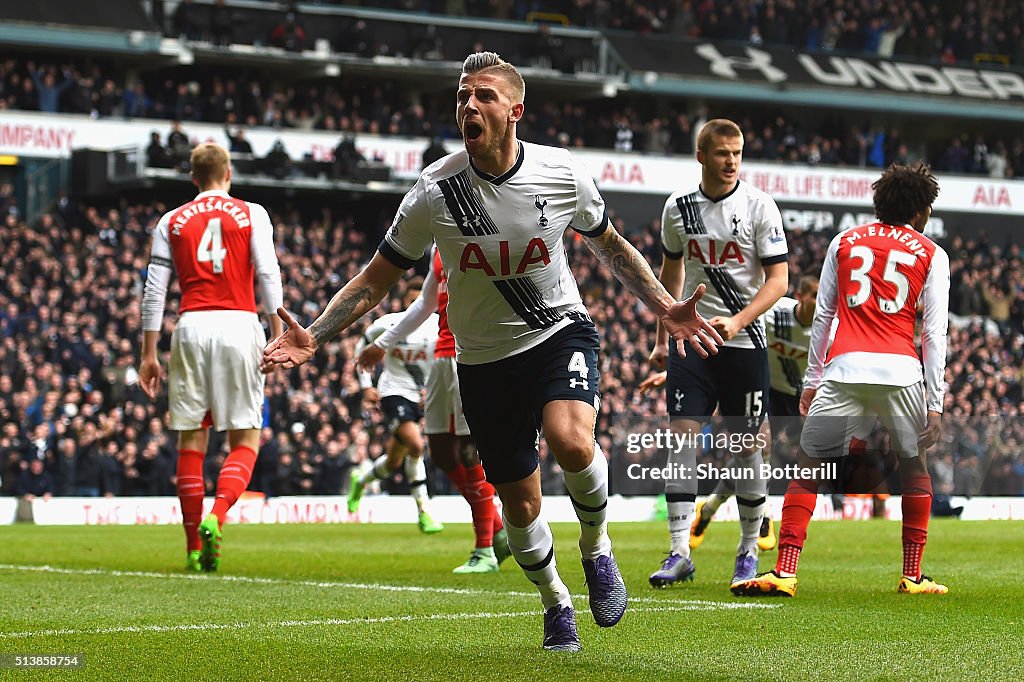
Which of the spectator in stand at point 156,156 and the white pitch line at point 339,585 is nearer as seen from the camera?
the white pitch line at point 339,585

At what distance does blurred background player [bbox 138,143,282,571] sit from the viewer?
9.91 m

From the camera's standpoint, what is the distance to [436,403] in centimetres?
1059

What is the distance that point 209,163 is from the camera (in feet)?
33.3

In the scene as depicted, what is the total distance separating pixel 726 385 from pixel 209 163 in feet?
12.0

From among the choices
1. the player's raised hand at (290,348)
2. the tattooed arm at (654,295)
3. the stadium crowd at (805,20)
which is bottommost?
the player's raised hand at (290,348)

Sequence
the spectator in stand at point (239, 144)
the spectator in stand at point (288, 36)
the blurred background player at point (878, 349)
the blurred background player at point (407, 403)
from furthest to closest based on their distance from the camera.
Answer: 1. the spectator in stand at point (288, 36)
2. the spectator in stand at point (239, 144)
3. the blurred background player at point (407, 403)
4. the blurred background player at point (878, 349)

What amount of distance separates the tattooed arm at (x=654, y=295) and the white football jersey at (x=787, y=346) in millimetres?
6181

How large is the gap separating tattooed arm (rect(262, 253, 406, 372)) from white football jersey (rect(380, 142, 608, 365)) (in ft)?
0.25

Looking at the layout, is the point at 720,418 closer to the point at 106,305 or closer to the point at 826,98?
the point at 106,305

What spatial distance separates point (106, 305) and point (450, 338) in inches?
633

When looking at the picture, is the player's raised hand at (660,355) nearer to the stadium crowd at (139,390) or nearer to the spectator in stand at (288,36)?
the stadium crowd at (139,390)

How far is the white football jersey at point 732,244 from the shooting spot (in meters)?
8.96

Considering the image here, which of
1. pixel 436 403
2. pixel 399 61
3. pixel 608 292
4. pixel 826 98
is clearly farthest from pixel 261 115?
pixel 436 403

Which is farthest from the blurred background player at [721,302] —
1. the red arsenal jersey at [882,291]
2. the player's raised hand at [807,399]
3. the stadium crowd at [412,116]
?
the stadium crowd at [412,116]
